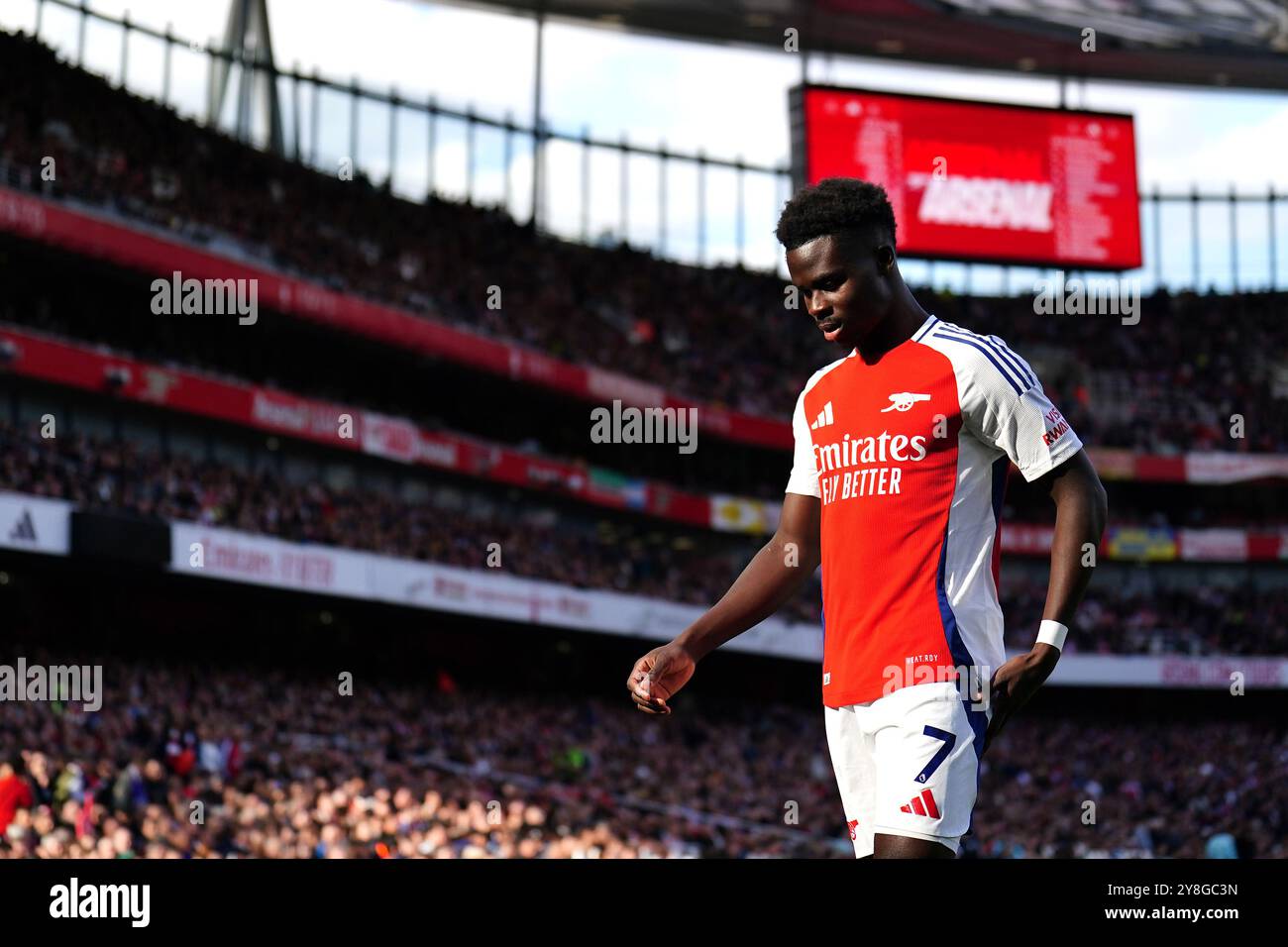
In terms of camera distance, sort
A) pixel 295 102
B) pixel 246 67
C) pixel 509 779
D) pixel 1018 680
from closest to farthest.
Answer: pixel 1018 680 → pixel 509 779 → pixel 246 67 → pixel 295 102

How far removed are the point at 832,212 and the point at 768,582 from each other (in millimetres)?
1034

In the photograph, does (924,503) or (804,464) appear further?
(804,464)

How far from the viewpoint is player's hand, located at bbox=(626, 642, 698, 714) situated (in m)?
4.15

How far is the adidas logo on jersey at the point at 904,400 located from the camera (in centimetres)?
425

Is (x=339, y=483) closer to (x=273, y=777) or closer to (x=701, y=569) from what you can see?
(x=701, y=569)

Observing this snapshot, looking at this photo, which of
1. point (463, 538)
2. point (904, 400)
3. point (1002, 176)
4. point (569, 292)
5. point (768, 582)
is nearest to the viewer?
point (904, 400)

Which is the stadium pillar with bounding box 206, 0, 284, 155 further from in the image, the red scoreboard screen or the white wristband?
the white wristband

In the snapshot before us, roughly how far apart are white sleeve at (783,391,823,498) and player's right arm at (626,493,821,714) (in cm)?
2

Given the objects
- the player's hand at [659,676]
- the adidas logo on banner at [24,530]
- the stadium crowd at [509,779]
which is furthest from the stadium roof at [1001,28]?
the player's hand at [659,676]

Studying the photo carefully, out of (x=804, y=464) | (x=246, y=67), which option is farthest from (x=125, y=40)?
(x=804, y=464)

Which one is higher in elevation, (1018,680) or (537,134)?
(537,134)

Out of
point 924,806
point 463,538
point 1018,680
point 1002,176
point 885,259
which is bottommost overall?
point 924,806

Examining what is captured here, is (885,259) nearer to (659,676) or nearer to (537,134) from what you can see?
(659,676)

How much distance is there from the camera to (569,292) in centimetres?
4575
